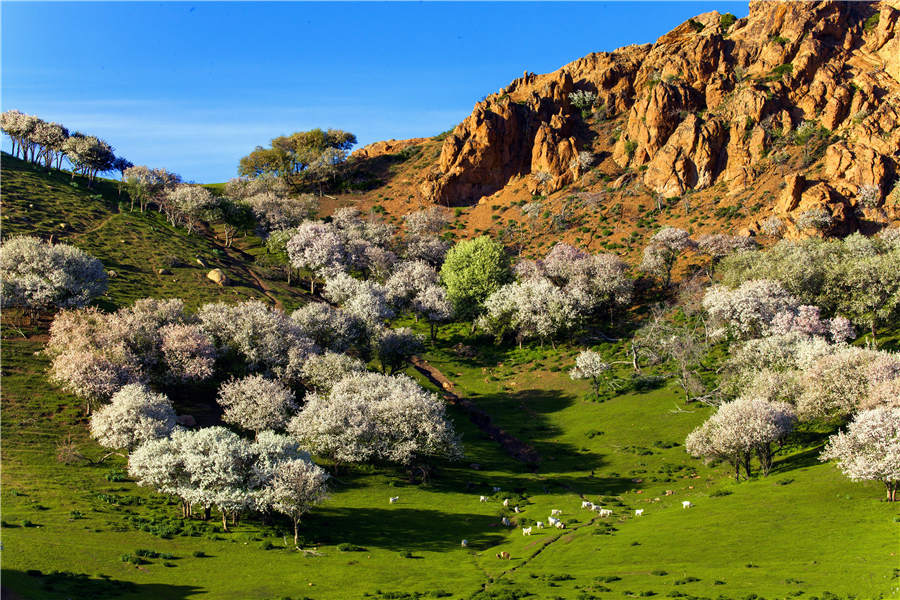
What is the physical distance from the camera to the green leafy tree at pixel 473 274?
10525 centimetres

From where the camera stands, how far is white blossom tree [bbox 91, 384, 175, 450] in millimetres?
53938

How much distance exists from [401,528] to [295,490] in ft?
29.6

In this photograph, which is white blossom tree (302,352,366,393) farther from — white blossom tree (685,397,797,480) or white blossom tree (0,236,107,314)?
white blossom tree (685,397,797,480)

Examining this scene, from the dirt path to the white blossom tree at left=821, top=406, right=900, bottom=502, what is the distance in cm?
2881

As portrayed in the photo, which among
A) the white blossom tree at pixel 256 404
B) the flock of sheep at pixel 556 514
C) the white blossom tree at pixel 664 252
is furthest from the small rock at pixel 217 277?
the white blossom tree at pixel 664 252

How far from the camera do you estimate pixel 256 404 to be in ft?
209

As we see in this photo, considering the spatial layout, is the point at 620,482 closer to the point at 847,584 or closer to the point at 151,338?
the point at 847,584

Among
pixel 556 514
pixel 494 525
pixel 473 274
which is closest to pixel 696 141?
pixel 473 274

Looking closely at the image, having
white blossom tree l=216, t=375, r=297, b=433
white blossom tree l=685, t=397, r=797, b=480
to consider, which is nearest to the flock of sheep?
white blossom tree l=685, t=397, r=797, b=480

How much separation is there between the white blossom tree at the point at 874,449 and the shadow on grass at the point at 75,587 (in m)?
41.1

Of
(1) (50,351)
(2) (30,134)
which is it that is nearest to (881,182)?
(1) (50,351)

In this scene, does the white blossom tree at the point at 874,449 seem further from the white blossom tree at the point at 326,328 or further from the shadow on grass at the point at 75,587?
the white blossom tree at the point at 326,328

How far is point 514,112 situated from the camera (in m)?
157

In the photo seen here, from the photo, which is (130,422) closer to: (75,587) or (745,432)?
(75,587)
